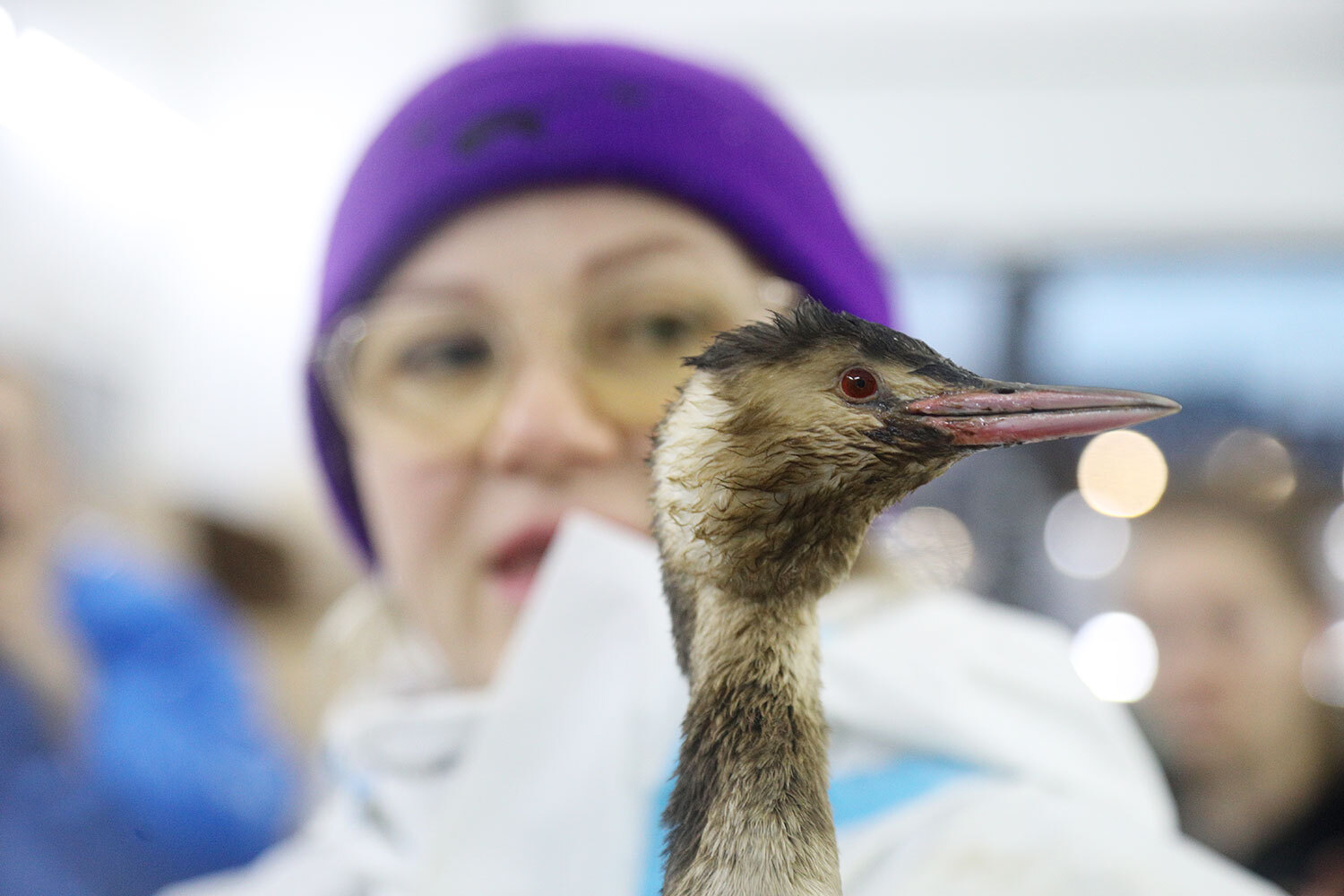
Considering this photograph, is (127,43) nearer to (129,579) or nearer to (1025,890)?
(129,579)

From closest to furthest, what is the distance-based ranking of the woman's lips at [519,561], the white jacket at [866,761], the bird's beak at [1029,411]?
the bird's beak at [1029,411] < the white jacket at [866,761] < the woman's lips at [519,561]

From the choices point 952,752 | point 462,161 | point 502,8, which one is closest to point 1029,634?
point 952,752

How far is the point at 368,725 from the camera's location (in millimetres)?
560

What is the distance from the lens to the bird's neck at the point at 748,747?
177 millimetres

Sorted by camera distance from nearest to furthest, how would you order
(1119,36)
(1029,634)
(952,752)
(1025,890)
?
(1025,890)
(952,752)
(1029,634)
(1119,36)

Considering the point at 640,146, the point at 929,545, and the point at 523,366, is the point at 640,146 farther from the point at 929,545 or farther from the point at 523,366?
the point at 929,545

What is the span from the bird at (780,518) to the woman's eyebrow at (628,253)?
0.20 m

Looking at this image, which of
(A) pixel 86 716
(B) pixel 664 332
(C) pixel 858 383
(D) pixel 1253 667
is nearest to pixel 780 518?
(C) pixel 858 383

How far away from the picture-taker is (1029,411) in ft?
0.54

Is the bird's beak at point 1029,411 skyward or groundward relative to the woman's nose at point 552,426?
skyward

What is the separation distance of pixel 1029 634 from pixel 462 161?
41 centimetres

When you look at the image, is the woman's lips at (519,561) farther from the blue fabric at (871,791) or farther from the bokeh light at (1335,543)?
the bokeh light at (1335,543)

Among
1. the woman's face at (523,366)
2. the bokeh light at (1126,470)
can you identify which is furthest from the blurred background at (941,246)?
the woman's face at (523,366)

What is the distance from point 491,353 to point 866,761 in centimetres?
25
